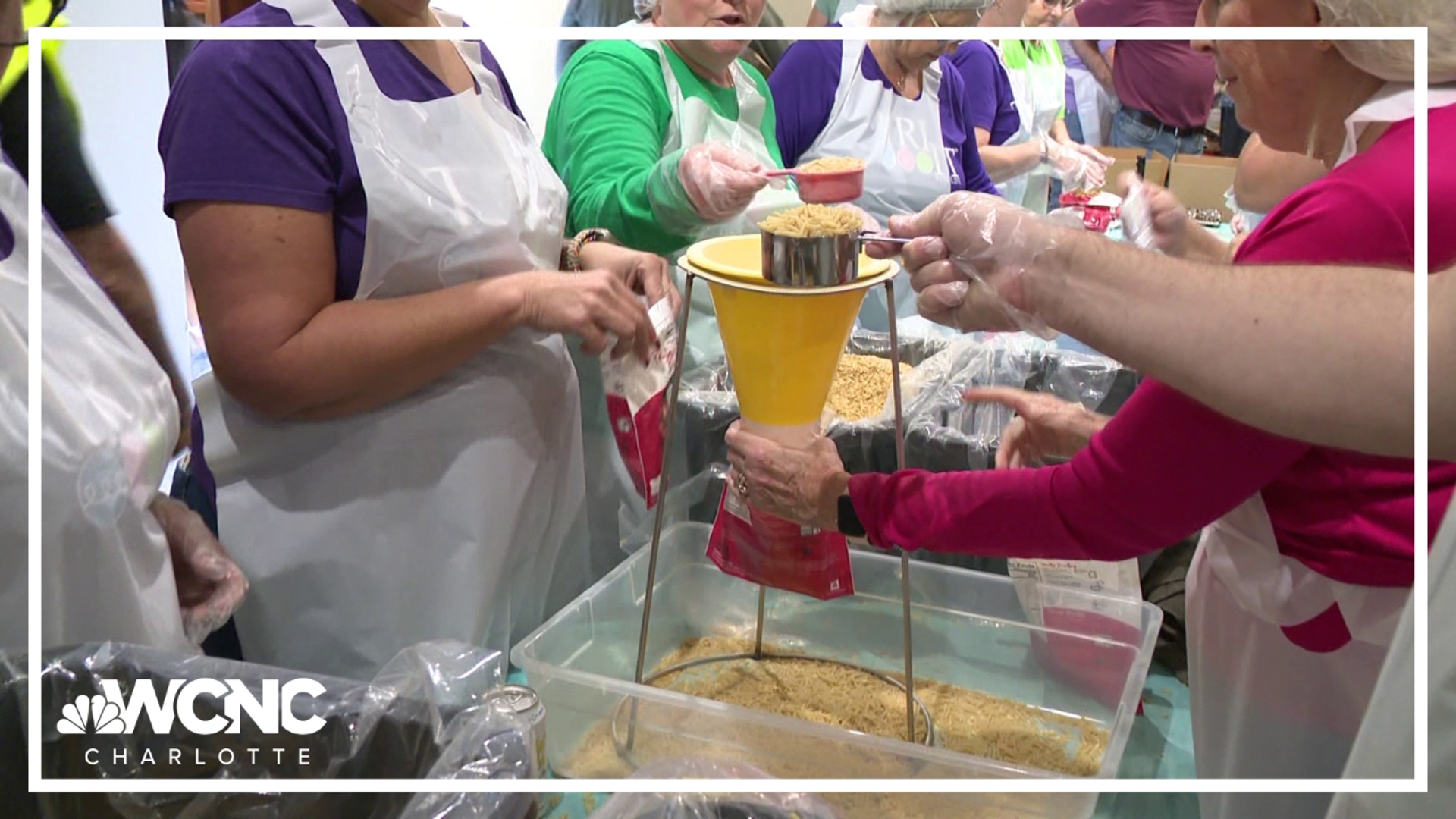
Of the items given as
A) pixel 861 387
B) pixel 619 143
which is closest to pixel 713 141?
pixel 619 143

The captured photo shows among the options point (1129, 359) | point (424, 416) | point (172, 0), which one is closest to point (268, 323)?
point (424, 416)

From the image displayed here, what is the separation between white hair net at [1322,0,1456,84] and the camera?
2.06 feet

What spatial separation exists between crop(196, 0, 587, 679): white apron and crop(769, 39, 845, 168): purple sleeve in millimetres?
961

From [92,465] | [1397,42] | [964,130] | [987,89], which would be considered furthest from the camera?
[987,89]

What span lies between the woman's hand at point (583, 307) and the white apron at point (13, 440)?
1.25ft

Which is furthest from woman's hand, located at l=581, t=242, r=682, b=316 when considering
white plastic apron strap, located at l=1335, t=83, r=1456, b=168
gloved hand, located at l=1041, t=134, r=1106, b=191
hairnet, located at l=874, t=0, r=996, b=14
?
gloved hand, located at l=1041, t=134, r=1106, b=191

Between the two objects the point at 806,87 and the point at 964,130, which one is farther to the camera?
the point at 964,130

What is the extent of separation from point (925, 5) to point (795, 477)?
143 cm

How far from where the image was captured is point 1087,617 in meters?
1.10

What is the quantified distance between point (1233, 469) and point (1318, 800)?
34 centimetres

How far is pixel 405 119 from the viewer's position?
92cm

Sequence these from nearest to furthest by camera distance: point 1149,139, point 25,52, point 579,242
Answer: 1. point 25,52
2. point 579,242
3. point 1149,139

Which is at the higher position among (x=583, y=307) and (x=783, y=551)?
(x=583, y=307)

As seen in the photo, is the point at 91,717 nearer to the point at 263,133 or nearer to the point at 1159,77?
the point at 263,133
